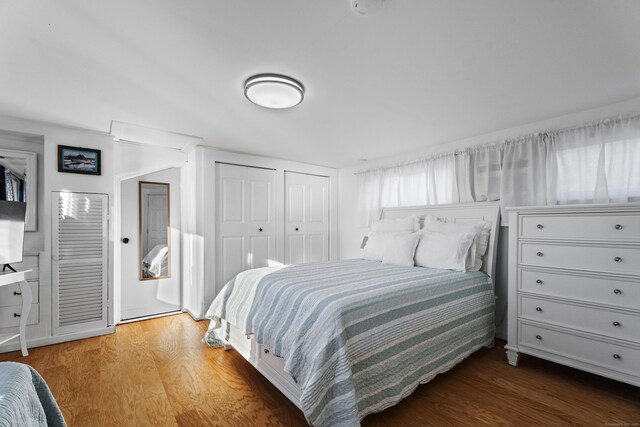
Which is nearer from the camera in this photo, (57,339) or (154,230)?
(57,339)

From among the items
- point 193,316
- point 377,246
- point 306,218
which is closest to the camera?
point 377,246

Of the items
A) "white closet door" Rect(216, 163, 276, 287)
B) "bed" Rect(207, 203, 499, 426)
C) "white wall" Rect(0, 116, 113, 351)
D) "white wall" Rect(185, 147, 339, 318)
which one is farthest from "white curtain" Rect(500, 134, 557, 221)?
"white wall" Rect(0, 116, 113, 351)

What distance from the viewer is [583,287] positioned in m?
2.12

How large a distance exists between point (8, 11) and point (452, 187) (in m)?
3.84

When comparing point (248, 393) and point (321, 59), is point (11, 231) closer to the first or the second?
point (248, 393)

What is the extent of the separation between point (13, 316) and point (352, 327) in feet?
11.0

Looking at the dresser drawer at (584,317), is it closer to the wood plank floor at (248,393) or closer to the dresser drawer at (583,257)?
the dresser drawer at (583,257)

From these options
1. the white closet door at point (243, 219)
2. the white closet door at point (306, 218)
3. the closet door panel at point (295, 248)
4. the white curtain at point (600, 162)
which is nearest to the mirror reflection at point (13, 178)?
the white closet door at point (243, 219)

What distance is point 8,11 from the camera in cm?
141

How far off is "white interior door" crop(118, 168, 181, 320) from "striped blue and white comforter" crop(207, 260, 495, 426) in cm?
165

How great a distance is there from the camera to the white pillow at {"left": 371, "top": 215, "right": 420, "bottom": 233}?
3515mm

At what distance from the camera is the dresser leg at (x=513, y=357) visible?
2418 millimetres

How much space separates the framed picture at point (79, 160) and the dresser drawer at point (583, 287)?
4.44 meters

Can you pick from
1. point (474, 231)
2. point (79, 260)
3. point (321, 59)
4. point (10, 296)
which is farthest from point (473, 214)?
point (10, 296)
